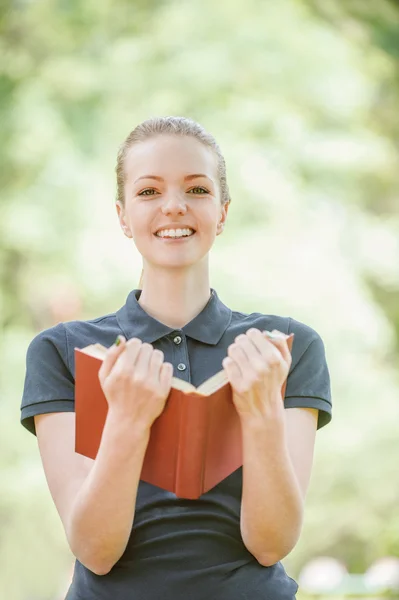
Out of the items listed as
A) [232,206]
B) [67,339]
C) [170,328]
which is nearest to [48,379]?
[67,339]

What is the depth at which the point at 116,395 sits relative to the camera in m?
1.19

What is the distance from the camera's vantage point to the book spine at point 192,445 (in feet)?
3.89

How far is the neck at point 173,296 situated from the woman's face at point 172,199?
36mm

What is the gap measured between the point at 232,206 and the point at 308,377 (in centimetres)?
389

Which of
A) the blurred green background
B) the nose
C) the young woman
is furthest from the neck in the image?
the blurred green background

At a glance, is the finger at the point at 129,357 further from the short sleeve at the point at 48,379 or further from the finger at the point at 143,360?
the short sleeve at the point at 48,379

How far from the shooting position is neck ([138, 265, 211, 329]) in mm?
1508

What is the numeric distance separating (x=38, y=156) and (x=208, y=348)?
13.4 ft

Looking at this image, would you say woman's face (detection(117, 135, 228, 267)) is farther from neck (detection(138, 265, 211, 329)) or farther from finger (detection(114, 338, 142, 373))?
finger (detection(114, 338, 142, 373))

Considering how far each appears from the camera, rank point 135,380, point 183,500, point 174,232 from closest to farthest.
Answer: point 135,380
point 183,500
point 174,232

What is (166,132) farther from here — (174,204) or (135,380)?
(135,380)

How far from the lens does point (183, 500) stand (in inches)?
52.9

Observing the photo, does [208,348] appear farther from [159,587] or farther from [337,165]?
[337,165]

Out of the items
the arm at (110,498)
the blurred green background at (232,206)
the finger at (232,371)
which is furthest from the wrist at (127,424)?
the blurred green background at (232,206)
